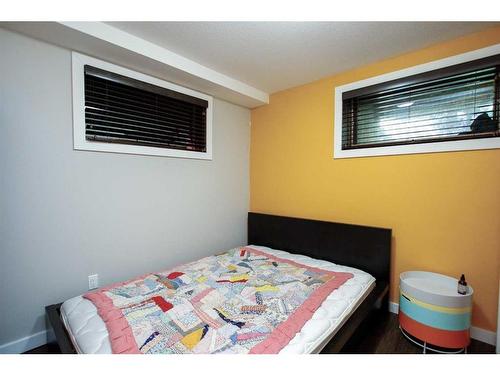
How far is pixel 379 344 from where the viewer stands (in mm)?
1631

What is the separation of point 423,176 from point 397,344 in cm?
131

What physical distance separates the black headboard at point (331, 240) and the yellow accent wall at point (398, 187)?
0.15 m

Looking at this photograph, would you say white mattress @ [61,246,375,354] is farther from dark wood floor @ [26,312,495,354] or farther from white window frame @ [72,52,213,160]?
white window frame @ [72,52,213,160]

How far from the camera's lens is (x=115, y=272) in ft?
6.34

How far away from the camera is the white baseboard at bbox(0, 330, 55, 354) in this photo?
1504 mm

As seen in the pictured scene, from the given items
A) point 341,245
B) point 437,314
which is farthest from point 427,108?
point 437,314

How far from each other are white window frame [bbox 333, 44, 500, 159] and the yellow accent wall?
0.16 ft

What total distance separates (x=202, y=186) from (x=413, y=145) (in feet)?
6.76

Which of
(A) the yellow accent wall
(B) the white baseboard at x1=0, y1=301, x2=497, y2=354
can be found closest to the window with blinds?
(A) the yellow accent wall

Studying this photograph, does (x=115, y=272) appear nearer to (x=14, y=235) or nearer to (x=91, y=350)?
(x=14, y=235)

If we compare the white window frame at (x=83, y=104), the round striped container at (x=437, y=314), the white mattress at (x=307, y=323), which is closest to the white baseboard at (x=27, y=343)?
the white mattress at (x=307, y=323)

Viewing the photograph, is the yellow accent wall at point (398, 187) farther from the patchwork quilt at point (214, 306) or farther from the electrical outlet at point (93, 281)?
the electrical outlet at point (93, 281)

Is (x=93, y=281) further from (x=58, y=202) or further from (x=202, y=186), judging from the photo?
(x=202, y=186)
